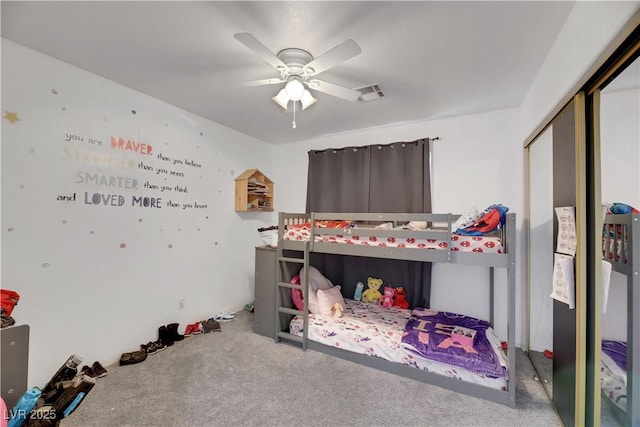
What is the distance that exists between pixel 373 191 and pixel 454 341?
1.80 meters

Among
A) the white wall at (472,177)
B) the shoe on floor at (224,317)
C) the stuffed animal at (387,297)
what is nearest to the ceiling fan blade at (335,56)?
the white wall at (472,177)

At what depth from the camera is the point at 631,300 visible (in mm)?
1170

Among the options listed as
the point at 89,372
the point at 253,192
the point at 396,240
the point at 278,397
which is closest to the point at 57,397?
the point at 89,372

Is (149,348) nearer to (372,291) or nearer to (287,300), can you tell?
(287,300)

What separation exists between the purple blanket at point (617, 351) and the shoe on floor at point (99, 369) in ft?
10.7

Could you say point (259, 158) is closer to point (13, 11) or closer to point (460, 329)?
point (13, 11)

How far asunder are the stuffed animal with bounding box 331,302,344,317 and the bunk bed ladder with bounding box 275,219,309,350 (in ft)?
1.13

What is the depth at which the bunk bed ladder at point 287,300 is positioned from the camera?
2641 millimetres

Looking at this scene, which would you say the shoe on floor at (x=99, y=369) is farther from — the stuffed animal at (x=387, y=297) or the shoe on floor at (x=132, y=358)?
the stuffed animal at (x=387, y=297)

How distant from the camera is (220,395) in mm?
1927

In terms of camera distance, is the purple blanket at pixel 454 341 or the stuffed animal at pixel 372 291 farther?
the stuffed animal at pixel 372 291

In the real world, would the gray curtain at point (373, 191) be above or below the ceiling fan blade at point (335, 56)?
below

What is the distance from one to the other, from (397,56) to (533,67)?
104 centimetres

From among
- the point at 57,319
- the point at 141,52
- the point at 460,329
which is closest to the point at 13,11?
the point at 141,52
